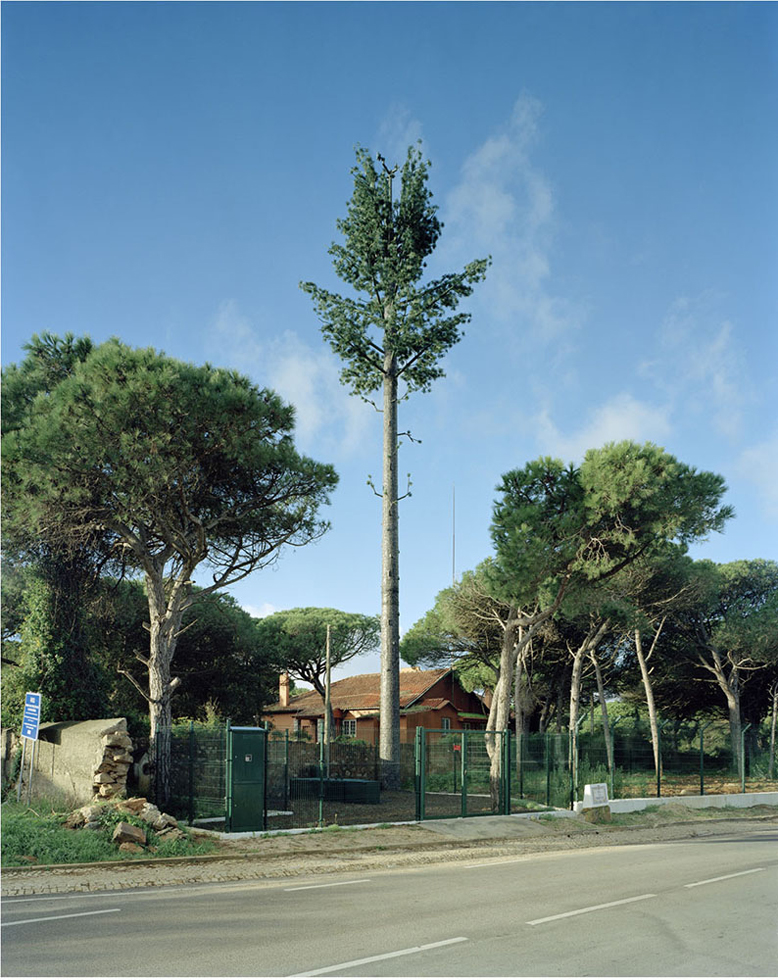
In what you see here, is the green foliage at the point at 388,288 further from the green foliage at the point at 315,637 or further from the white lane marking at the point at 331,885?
the green foliage at the point at 315,637

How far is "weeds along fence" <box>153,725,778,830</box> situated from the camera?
19328 millimetres

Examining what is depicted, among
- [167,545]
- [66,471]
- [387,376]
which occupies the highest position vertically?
[387,376]

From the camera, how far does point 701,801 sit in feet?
93.8

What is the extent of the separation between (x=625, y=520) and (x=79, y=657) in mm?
14783

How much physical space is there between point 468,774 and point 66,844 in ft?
35.9

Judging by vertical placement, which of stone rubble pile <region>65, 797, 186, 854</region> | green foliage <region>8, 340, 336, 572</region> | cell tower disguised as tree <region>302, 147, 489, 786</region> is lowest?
stone rubble pile <region>65, 797, 186, 854</region>

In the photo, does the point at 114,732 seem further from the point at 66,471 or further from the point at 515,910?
the point at 515,910

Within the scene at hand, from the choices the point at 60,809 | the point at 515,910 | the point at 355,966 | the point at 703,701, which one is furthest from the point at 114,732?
the point at 703,701

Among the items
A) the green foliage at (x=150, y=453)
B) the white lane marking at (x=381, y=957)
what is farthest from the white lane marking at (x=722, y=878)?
the green foliage at (x=150, y=453)

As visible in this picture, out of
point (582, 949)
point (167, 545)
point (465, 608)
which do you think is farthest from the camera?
point (465, 608)

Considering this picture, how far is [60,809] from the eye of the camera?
61.1ft

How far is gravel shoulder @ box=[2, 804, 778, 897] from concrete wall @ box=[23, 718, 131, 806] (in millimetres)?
2995

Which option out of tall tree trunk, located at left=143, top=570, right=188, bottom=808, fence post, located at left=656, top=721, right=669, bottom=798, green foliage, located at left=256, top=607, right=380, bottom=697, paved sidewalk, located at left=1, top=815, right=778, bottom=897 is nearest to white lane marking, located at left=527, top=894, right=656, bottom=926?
paved sidewalk, located at left=1, top=815, right=778, bottom=897

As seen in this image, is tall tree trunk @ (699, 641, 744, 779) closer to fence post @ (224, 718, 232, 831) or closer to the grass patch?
fence post @ (224, 718, 232, 831)
